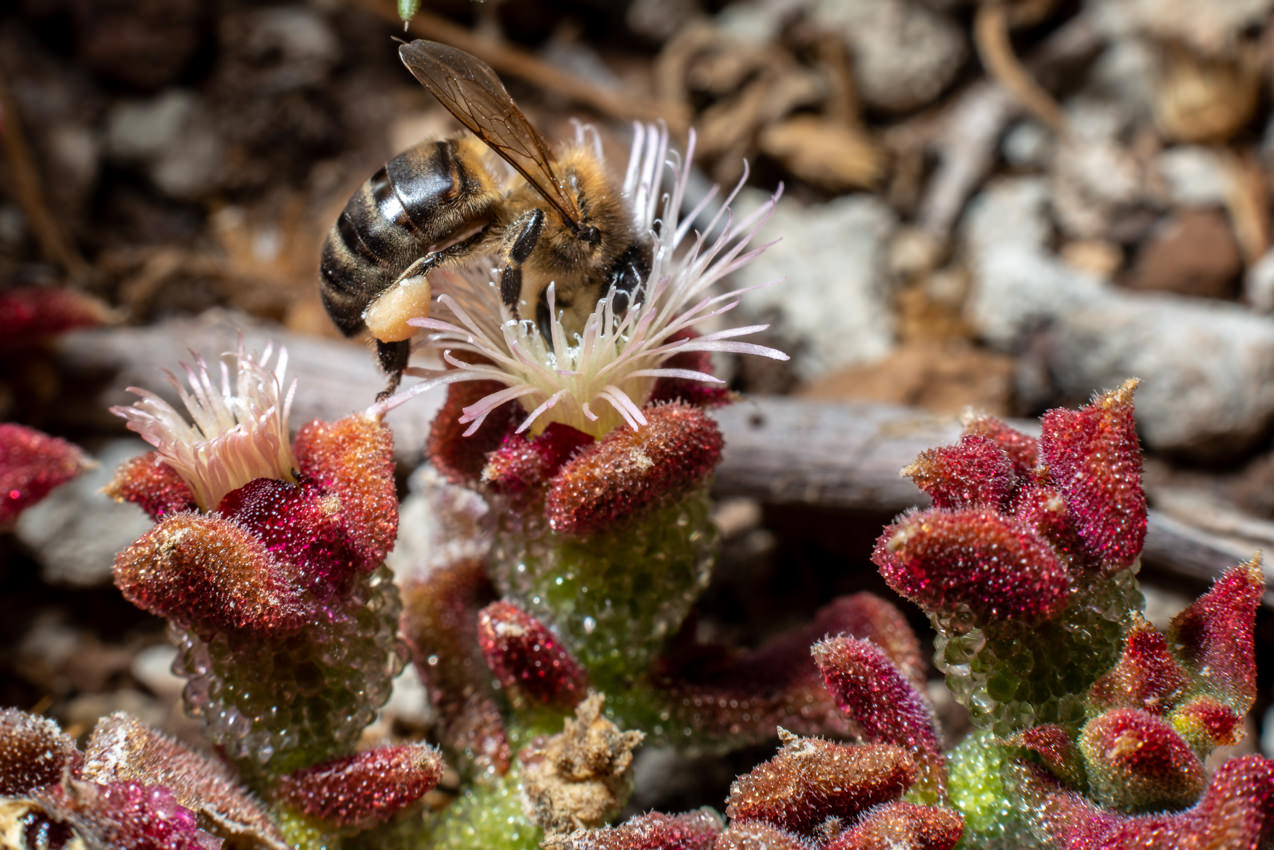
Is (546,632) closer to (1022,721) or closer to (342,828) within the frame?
(342,828)

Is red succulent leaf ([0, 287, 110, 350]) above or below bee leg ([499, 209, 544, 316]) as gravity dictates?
above

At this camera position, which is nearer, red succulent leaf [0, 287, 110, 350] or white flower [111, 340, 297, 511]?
white flower [111, 340, 297, 511]

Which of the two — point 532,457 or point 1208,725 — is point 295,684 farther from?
point 1208,725

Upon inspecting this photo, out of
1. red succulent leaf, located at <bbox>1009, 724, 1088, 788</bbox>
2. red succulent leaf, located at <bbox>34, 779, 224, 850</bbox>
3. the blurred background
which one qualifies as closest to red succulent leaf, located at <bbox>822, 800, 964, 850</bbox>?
red succulent leaf, located at <bbox>1009, 724, 1088, 788</bbox>

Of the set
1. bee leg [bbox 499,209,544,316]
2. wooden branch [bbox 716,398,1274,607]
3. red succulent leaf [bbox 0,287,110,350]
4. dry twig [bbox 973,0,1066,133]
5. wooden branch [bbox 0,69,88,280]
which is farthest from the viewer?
dry twig [bbox 973,0,1066,133]

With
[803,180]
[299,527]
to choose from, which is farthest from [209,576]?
[803,180]

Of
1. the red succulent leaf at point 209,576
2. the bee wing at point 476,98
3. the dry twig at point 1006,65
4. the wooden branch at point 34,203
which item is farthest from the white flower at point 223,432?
the dry twig at point 1006,65

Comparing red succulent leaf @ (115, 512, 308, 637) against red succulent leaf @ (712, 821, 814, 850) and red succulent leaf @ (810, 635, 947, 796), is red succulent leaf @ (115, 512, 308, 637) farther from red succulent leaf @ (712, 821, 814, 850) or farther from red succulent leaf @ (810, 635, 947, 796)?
red succulent leaf @ (810, 635, 947, 796)

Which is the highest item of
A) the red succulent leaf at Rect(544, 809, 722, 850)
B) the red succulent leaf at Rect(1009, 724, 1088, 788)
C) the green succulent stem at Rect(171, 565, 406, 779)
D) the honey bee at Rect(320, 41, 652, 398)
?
the honey bee at Rect(320, 41, 652, 398)
